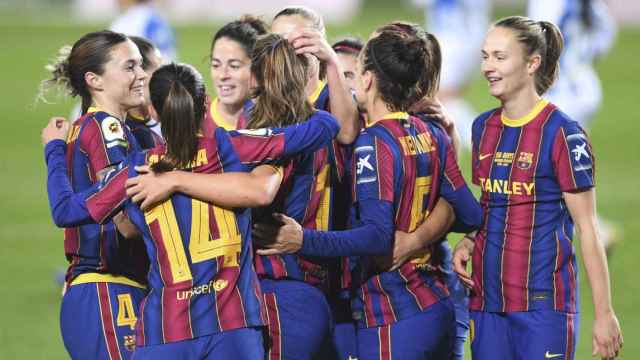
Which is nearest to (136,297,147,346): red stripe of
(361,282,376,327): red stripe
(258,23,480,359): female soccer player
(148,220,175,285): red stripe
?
(148,220,175,285): red stripe

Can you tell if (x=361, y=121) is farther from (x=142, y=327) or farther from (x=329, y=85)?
(x=142, y=327)

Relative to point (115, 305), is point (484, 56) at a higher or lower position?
higher

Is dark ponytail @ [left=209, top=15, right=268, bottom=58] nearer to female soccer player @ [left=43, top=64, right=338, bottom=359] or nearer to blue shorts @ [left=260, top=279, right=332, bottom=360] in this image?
female soccer player @ [left=43, top=64, right=338, bottom=359]

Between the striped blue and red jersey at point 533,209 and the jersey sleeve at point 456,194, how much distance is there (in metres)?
0.07

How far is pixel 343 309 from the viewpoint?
5.27 meters

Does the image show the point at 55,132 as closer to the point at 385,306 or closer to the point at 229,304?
the point at 229,304

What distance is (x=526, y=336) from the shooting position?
4.98m

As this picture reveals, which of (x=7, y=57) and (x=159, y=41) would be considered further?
(x=7, y=57)

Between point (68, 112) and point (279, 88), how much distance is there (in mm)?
14385

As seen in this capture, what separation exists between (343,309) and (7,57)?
885 inches

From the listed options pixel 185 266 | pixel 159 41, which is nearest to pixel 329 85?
pixel 185 266

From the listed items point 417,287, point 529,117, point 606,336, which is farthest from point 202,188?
point 606,336

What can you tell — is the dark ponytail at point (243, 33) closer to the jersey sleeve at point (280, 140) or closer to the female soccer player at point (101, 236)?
the female soccer player at point (101, 236)

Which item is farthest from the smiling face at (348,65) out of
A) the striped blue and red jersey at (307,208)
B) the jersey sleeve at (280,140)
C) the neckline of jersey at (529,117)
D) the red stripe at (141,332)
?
the red stripe at (141,332)
